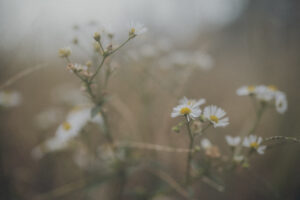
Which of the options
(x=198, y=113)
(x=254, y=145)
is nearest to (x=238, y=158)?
(x=254, y=145)

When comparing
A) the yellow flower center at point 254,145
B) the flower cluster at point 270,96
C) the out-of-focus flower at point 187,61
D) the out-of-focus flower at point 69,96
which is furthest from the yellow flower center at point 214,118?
the out-of-focus flower at point 69,96

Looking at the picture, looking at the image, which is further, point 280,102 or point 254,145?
point 280,102

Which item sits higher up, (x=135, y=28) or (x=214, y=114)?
(x=135, y=28)

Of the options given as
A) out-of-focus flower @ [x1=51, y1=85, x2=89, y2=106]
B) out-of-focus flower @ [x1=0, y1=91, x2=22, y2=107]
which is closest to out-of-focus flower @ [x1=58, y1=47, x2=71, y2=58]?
out-of-focus flower @ [x1=0, y1=91, x2=22, y2=107]

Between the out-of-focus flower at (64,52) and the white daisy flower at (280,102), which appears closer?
the out-of-focus flower at (64,52)

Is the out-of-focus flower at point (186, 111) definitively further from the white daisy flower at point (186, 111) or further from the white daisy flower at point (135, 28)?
the white daisy flower at point (135, 28)

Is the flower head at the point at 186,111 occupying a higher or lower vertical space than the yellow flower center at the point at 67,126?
lower

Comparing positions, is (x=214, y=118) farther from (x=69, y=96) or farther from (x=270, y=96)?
(x=69, y=96)

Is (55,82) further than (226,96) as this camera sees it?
Yes

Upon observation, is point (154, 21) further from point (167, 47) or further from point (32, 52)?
point (32, 52)

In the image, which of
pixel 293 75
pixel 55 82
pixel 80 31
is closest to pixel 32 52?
pixel 80 31

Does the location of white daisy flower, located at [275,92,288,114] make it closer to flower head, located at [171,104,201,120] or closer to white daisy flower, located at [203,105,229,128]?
white daisy flower, located at [203,105,229,128]
